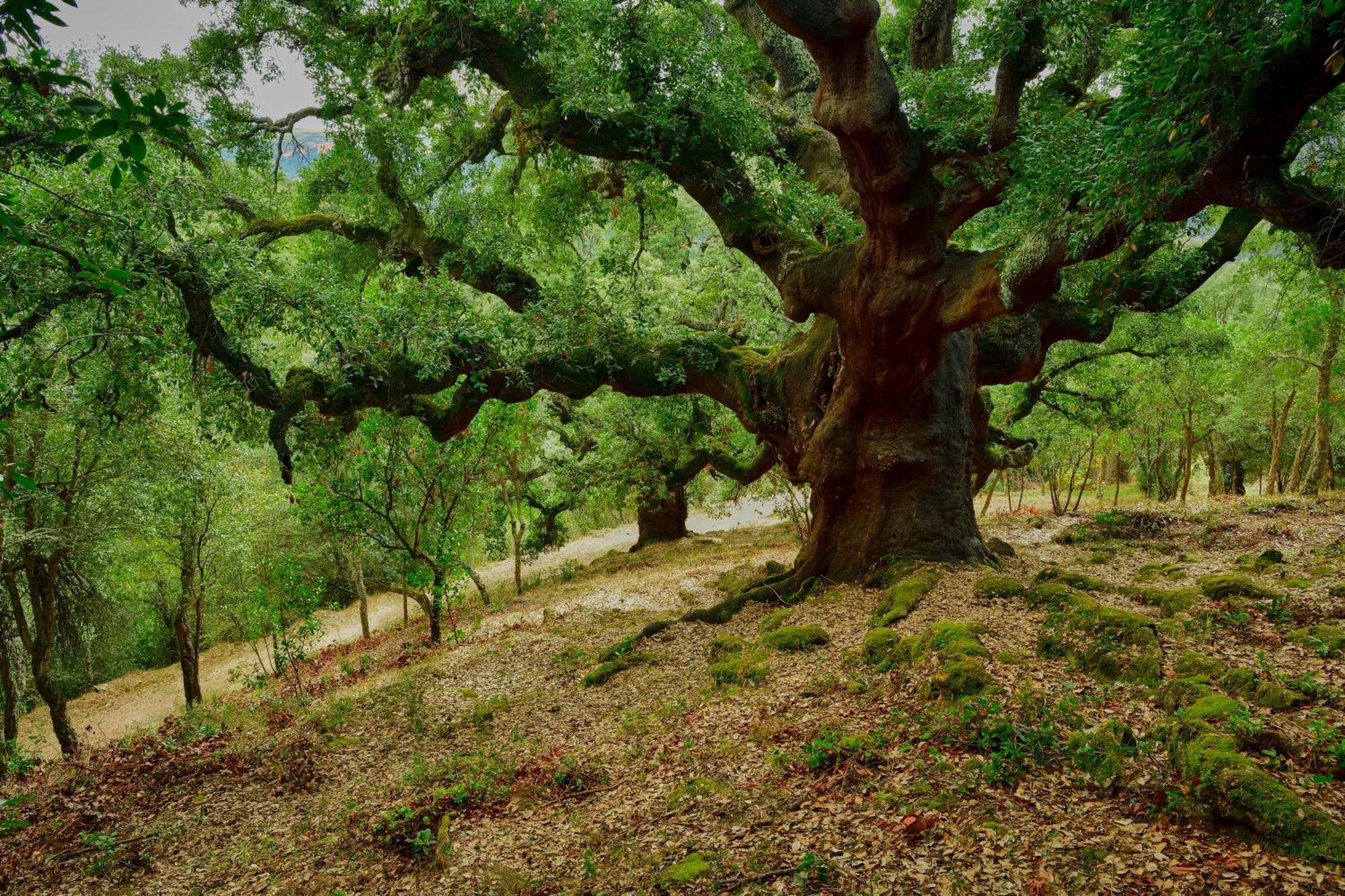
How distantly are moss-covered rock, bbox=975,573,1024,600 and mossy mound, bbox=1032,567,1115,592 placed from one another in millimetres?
351

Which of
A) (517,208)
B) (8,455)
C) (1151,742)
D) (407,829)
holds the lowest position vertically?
(407,829)

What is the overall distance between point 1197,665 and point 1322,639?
1.07m

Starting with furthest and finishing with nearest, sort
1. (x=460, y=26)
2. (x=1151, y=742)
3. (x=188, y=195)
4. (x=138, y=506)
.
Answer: (x=138, y=506) → (x=460, y=26) → (x=188, y=195) → (x=1151, y=742)

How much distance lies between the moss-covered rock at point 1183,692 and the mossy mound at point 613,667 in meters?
5.64

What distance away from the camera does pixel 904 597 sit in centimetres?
780

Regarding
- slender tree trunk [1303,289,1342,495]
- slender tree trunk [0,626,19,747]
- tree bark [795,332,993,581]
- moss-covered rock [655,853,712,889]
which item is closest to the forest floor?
moss-covered rock [655,853,712,889]

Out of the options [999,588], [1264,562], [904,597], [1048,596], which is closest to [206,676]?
[904,597]

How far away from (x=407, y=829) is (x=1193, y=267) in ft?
35.3

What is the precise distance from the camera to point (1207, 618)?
19.3ft

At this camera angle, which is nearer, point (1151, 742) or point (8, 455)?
point (1151, 742)

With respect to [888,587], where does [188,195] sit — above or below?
above

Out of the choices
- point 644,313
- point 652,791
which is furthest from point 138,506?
point 652,791

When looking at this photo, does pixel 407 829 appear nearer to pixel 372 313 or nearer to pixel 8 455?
pixel 372 313

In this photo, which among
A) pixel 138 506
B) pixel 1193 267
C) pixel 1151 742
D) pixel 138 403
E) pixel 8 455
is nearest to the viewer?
pixel 1151 742
